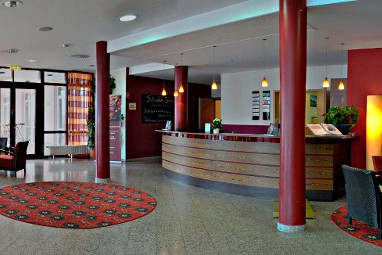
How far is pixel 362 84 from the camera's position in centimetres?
731

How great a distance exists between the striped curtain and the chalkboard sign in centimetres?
204

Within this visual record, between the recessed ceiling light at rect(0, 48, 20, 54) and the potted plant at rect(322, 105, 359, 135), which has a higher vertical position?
the recessed ceiling light at rect(0, 48, 20, 54)

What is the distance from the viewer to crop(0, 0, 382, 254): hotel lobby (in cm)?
420

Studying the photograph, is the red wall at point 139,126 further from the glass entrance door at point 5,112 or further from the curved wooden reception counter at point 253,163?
the curved wooden reception counter at point 253,163

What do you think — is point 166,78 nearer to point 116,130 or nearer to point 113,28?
point 116,130

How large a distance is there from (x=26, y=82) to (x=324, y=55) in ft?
30.7

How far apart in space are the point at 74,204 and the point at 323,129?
4598 millimetres

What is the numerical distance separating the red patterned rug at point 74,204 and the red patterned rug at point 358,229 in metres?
2.74

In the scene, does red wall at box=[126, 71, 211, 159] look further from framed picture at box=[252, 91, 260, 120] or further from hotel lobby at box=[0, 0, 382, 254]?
framed picture at box=[252, 91, 260, 120]

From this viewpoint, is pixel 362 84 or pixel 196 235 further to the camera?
pixel 362 84

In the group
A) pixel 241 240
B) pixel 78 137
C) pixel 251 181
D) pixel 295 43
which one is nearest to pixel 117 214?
pixel 241 240

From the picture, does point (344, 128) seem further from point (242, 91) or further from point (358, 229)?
point (242, 91)

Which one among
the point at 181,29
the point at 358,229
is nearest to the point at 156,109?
the point at 181,29

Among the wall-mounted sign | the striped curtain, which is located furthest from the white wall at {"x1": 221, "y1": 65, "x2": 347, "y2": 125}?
the striped curtain
